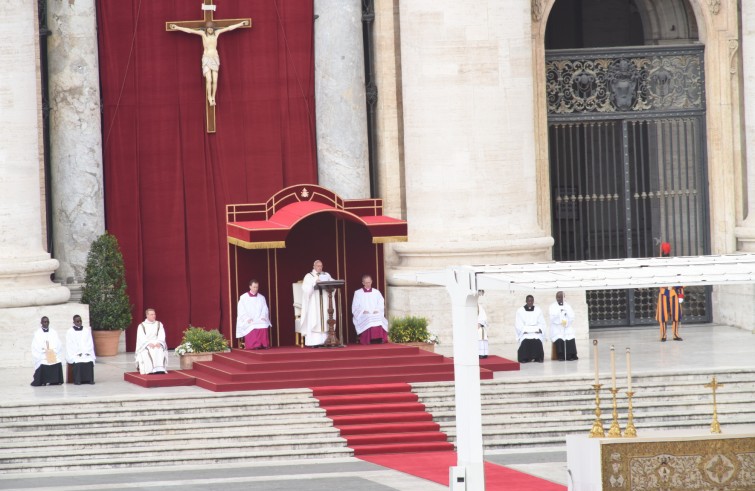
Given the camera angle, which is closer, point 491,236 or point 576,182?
point 491,236

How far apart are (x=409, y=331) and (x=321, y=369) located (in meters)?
2.59

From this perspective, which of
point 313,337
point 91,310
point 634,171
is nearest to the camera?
point 313,337

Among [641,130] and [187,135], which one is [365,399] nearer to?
[187,135]

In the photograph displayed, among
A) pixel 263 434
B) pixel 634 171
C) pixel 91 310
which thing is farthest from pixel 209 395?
pixel 634 171

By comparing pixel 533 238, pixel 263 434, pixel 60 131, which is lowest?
pixel 263 434

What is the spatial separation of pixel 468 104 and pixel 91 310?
7.39m

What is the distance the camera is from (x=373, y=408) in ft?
78.6

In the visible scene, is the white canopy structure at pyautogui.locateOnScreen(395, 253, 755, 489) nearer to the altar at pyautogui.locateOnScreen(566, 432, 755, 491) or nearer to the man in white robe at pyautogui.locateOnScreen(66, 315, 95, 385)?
the altar at pyautogui.locateOnScreen(566, 432, 755, 491)

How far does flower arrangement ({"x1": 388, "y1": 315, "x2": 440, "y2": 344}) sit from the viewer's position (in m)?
27.1

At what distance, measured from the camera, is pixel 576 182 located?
34.4m

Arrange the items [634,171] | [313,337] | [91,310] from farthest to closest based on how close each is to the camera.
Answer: [634,171]
[91,310]
[313,337]

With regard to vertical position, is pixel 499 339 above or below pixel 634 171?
below

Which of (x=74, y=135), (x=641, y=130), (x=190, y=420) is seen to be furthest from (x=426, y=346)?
(x=641, y=130)

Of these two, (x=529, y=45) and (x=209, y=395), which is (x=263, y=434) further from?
(x=529, y=45)
